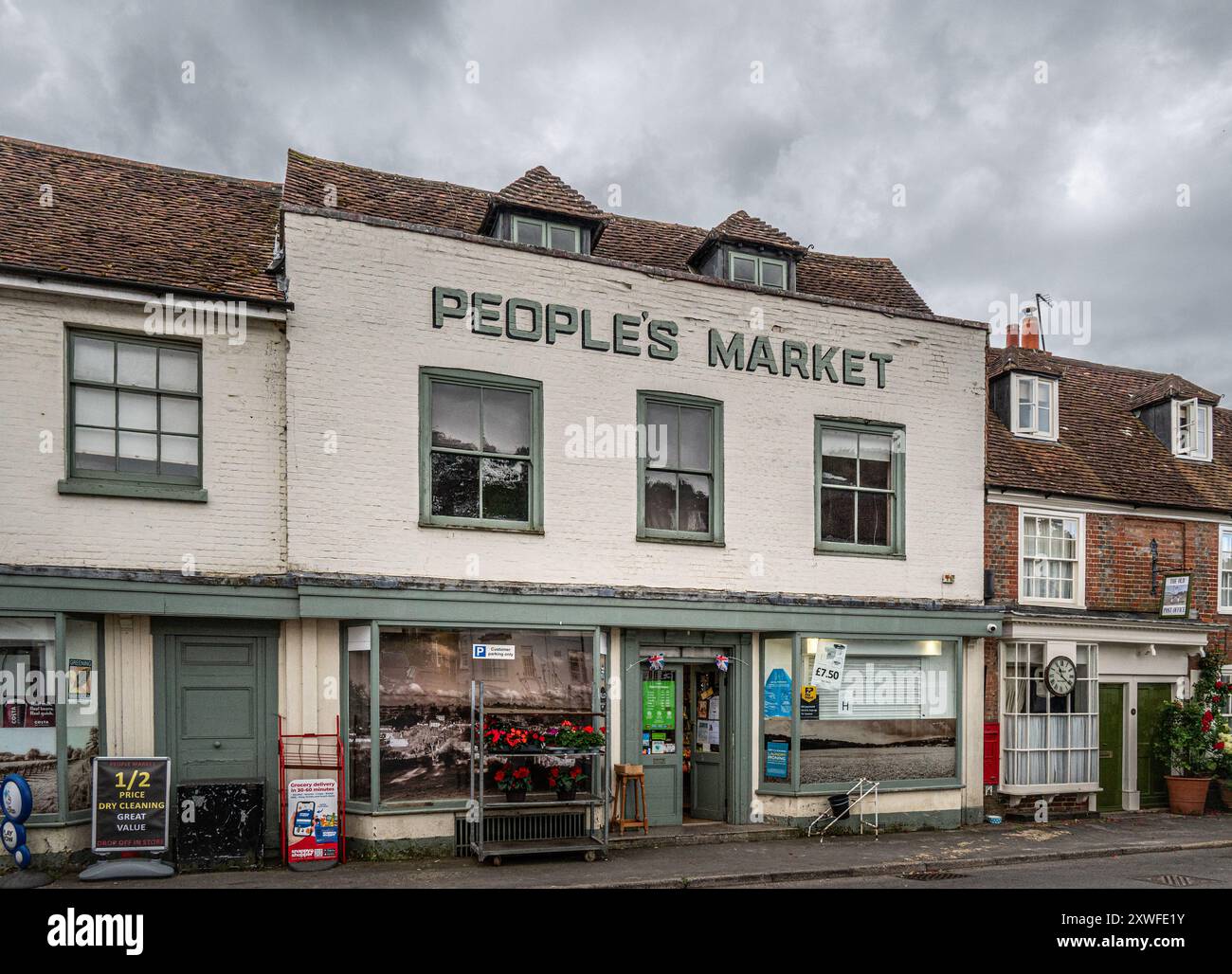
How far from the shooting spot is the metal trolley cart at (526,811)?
1156cm

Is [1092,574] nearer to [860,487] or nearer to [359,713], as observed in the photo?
[860,487]

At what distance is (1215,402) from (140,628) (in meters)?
19.1

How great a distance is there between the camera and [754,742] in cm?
1407

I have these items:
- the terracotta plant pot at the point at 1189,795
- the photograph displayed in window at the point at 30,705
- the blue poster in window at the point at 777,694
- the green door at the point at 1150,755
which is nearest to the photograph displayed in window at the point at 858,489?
the blue poster in window at the point at 777,694

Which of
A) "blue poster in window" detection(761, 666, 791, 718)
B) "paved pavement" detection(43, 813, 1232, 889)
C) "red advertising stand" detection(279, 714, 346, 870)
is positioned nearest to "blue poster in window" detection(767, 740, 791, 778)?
"blue poster in window" detection(761, 666, 791, 718)

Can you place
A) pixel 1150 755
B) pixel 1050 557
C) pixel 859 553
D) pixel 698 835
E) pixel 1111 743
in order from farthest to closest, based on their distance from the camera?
pixel 1150 755, pixel 1111 743, pixel 1050 557, pixel 859 553, pixel 698 835

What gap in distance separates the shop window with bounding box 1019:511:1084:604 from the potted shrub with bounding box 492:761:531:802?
29.6ft

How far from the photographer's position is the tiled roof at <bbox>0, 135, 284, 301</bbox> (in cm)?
1159

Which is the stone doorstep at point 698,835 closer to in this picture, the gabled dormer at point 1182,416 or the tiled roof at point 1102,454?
the tiled roof at point 1102,454

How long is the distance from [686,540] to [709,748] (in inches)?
116

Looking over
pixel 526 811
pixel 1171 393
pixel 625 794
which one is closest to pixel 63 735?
pixel 526 811

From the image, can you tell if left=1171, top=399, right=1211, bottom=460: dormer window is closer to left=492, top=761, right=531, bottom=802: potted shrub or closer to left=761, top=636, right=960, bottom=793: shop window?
left=761, top=636, right=960, bottom=793: shop window

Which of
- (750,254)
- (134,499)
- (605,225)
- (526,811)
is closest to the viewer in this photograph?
(134,499)

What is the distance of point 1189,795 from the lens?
677 inches
